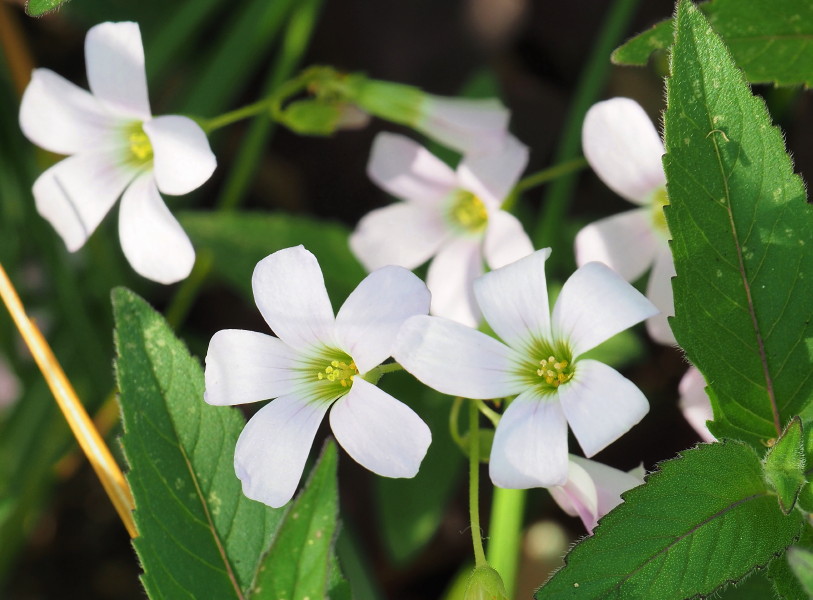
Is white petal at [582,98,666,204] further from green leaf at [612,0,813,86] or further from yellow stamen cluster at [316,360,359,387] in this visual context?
yellow stamen cluster at [316,360,359,387]

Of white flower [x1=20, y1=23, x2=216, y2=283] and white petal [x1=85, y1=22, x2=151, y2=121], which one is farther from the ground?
white petal [x1=85, y1=22, x2=151, y2=121]

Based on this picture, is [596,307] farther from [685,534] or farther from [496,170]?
[496,170]

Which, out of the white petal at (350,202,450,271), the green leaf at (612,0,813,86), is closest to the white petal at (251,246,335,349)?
the white petal at (350,202,450,271)

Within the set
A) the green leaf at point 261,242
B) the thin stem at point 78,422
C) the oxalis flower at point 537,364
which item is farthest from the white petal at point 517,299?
the green leaf at point 261,242

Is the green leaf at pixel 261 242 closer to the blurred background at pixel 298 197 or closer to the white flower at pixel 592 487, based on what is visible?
the blurred background at pixel 298 197

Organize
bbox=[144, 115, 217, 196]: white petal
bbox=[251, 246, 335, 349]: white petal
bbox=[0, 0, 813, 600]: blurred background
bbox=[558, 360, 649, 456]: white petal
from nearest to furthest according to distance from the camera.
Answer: bbox=[558, 360, 649, 456]: white petal, bbox=[251, 246, 335, 349]: white petal, bbox=[144, 115, 217, 196]: white petal, bbox=[0, 0, 813, 600]: blurred background

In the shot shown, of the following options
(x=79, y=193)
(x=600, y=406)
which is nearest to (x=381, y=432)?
(x=600, y=406)

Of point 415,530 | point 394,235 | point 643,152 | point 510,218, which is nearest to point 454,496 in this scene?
point 415,530
